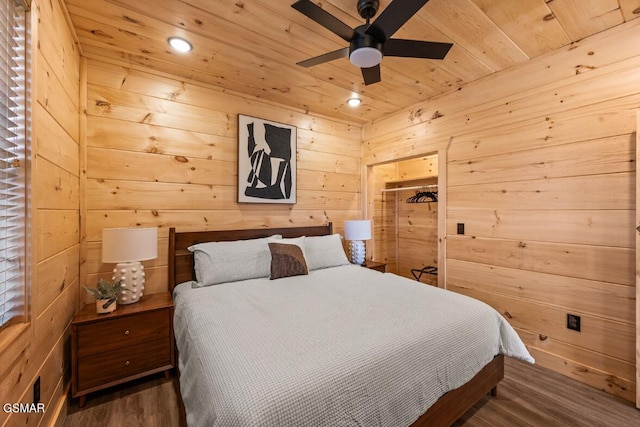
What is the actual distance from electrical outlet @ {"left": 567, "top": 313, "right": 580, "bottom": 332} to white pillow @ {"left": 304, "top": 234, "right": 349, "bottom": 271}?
190 centimetres

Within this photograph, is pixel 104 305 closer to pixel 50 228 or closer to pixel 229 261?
pixel 50 228

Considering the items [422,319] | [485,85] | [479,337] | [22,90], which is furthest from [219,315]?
[485,85]

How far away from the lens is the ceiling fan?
4.44 ft

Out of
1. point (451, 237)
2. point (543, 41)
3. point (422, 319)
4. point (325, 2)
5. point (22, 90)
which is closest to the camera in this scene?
point (22, 90)

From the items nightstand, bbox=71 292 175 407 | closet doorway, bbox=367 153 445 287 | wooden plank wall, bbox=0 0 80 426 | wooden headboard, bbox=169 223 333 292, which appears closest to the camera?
wooden plank wall, bbox=0 0 80 426

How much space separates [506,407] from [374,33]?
8.05 ft

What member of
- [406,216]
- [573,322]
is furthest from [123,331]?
[406,216]

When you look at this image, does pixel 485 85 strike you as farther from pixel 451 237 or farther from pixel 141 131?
pixel 141 131

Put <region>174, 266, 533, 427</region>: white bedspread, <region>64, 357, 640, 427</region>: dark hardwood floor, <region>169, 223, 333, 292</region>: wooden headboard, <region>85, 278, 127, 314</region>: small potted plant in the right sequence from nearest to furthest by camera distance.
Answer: <region>174, 266, 533, 427</region>: white bedspread
<region>64, 357, 640, 427</region>: dark hardwood floor
<region>85, 278, 127, 314</region>: small potted plant
<region>169, 223, 333, 292</region>: wooden headboard

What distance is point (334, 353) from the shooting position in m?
1.20

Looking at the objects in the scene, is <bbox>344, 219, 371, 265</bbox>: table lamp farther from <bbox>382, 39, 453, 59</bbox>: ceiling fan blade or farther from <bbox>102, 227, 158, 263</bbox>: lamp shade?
<bbox>102, 227, 158, 263</bbox>: lamp shade

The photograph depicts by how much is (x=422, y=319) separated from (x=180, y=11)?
2.41 m

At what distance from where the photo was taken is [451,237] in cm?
290

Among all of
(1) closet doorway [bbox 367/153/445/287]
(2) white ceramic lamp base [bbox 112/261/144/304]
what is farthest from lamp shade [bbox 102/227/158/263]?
(1) closet doorway [bbox 367/153/445/287]
